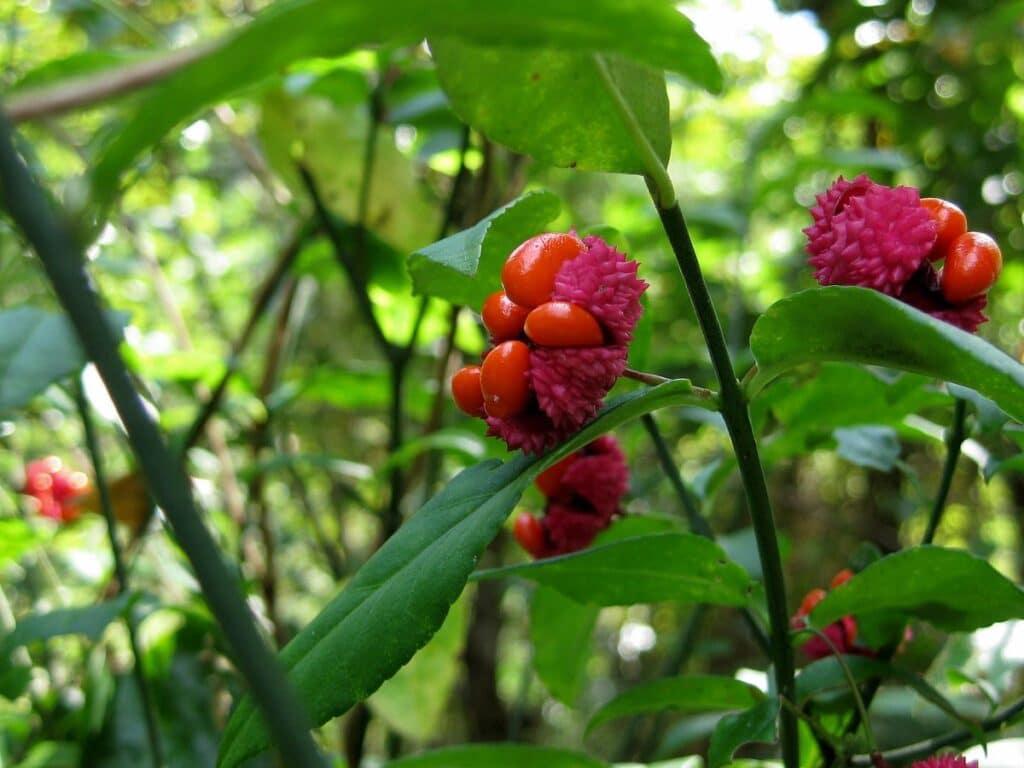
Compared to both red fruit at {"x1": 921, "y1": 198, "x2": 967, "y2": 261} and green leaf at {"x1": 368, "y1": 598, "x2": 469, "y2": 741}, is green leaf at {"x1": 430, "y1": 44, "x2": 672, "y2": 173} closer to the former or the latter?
red fruit at {"x1": 921, "y1": 198, "x2": 967, "y2": 261}

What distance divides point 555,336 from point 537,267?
2.0 inches

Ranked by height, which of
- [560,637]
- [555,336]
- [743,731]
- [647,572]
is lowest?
[560,637]

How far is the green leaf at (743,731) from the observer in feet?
2.28

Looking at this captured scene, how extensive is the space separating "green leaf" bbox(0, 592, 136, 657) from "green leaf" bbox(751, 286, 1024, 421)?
2.16ft

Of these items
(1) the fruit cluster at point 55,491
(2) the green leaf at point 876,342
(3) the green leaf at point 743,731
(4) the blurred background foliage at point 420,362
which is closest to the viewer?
(2) the green leaf at point 876,342

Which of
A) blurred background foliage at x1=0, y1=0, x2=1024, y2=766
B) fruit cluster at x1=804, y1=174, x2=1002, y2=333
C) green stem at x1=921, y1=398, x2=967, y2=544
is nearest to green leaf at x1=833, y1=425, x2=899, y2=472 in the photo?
blurred background foliage at x1=0, y1=0, x2=1024, y2=766

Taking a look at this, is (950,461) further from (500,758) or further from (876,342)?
(500,758)

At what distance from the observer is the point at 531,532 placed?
0.86 metres

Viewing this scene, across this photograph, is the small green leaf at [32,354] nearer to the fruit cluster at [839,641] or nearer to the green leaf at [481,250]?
the green leaf at [481,250]

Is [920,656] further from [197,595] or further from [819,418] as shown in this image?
[197,595]

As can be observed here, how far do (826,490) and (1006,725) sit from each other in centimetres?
269

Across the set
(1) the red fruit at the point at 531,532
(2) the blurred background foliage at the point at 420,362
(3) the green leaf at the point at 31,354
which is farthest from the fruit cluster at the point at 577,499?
(3) the green leaf at the point at 31,354

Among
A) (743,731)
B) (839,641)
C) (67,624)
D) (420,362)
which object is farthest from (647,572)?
(420,362)

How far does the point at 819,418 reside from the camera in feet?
2.97
